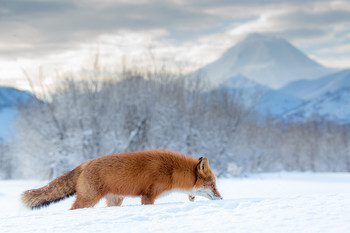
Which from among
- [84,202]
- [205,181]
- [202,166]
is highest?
[202,166]

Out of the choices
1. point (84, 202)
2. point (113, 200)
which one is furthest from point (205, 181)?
point (84, 202)

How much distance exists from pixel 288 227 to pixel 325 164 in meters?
68.6

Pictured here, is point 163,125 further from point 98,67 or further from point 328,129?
point 328,129

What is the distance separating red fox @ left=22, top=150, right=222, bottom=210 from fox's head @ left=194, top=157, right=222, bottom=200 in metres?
0.06

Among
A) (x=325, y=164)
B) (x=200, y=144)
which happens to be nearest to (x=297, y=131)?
(x=325, y=164)

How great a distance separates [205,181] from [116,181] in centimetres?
161

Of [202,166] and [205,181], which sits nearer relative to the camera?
[202,166]

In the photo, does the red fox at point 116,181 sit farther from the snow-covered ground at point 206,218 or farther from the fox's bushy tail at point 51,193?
the snow-covered ground at point 206,218

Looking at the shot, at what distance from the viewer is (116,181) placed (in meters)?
5.73

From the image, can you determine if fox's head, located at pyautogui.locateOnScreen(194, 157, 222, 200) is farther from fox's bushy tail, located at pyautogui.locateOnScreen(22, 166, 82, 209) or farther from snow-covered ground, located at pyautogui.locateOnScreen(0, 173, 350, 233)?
fox's bushy tail, located at pyautogui.locateOnScreen(22, 166, 82, 209)

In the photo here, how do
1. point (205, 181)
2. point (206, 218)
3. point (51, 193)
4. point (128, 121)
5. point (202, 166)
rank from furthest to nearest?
point (128, 121)
point (205, 181)
point (202, 166)
point (51, 193)
point (206, 218)

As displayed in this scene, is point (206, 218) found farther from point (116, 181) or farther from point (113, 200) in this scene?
point (113, 200)

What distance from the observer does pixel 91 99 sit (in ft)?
85.1

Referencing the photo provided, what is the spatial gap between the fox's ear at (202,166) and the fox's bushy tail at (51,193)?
204cm
